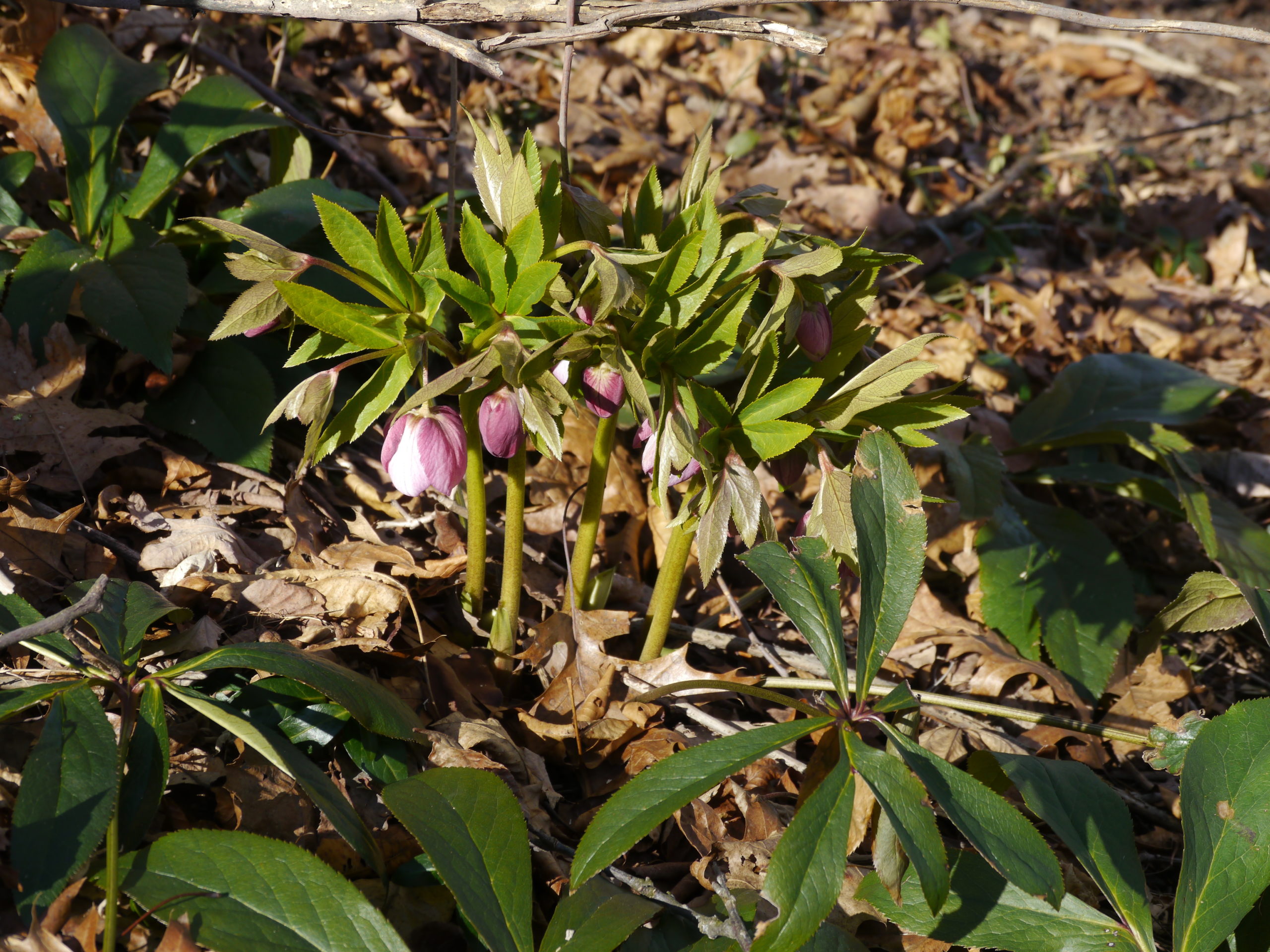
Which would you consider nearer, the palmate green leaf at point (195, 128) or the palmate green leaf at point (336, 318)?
the palmate green leaf at point (336, 318)

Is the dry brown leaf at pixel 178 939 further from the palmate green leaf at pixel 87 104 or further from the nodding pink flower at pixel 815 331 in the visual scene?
the palmate green leaf at pixel 87 104

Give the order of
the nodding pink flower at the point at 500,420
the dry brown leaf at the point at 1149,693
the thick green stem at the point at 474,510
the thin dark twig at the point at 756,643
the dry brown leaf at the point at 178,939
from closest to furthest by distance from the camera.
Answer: the dry brown leaf at the point at 178,939 < the nodding pink flower at the point at 500,420 < the thick green stem at the point at 474,510 < the thin dark twig at the point at 756,643 < the dry brown leaf at the point at 1149,693

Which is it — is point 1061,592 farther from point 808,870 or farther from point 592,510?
point 808,870

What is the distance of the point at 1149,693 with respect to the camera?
1.81m

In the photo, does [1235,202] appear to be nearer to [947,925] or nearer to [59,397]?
[947,925]

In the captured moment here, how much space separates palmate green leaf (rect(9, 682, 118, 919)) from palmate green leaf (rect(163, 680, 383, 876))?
97 mm

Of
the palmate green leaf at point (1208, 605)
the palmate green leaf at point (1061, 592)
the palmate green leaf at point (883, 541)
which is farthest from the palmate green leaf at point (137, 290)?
the palmate green leaf at point (1208, 605)

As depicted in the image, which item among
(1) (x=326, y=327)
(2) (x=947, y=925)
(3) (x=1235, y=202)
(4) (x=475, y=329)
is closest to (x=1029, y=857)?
(2) (x=947, y=925)

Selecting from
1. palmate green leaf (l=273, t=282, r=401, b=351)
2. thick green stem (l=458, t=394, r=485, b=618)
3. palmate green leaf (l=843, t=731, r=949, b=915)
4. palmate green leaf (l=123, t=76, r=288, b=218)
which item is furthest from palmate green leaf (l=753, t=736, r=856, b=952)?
palmate green leaf (l=123, t=76, r=288, b=218)

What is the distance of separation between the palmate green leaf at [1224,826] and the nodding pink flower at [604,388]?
2.88ft

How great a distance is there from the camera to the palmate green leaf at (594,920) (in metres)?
0.95

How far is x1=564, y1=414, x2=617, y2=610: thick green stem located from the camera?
130 cm

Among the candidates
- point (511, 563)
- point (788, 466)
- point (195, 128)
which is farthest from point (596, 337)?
point (195, 128)

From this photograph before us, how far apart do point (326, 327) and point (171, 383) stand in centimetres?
87
